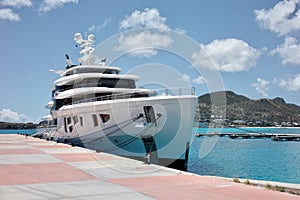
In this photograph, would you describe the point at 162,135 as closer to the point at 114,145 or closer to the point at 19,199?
the point at 114,145

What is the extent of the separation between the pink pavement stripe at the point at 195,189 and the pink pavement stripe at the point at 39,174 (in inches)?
58.5

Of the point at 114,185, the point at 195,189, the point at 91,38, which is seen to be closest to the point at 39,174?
the point at 114,185

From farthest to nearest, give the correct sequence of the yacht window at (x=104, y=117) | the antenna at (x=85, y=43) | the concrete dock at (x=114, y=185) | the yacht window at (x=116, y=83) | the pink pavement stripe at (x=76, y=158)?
the antenna at (x=85, y=43) → the yacht window at (x=116, y=83) → the yacht window at (x=104, y=117) → the pink pavement stripe at (x=76, y=158) → the concrete dock at (x=114, y=185)

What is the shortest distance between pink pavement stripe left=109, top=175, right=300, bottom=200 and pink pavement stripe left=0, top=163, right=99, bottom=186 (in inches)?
58.5

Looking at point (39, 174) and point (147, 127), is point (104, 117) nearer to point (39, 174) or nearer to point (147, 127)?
point (147, 127)

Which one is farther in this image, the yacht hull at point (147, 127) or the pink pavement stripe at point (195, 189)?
the yacht hull at point (147, 127)

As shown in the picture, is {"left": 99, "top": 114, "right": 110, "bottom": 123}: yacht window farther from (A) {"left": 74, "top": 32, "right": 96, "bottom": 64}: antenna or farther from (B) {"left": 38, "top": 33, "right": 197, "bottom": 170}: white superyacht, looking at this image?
(A) {"left": 74, "top": 32, "right": 96, "bottom": 64}: antenna

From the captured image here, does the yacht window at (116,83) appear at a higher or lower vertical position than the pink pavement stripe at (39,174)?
higher

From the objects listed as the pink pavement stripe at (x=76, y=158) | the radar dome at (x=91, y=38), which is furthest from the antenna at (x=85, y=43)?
the pink pavement stripe at (x=76, y=158)

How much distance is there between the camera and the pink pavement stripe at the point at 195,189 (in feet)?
25.0

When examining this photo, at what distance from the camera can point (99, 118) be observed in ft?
64.1

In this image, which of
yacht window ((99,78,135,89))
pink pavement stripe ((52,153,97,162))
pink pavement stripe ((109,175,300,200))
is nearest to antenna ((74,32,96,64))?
yacht window ((99,78,135,89))

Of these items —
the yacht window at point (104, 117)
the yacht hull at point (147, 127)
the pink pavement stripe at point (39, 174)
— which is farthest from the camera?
the yacht window at point (104, 117)

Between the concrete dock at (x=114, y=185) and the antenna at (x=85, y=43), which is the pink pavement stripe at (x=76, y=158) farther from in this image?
the antenna at (x=85, y=43)
